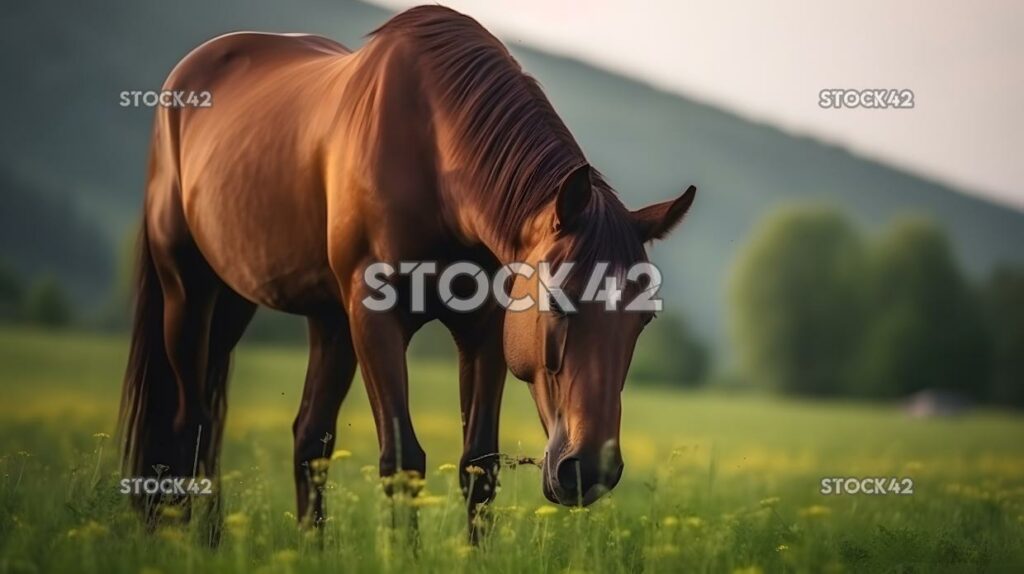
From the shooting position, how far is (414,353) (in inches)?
2195

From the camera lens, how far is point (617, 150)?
85.4m

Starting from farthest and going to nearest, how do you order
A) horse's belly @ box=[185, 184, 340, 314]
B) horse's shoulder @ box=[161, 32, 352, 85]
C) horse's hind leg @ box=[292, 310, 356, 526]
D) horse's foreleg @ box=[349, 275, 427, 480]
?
horse's shoulder @ box=[161, 32, 352, 85] → horse's hind leg @ box=[292, 310, 356, 526] → horse's belly @ box=[185, 184, 340, 314] → horse's foreleg @ box=[349, 275, 427, 480]

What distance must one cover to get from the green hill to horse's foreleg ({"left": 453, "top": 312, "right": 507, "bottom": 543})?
191 feet

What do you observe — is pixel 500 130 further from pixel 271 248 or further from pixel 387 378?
pixel 271 248

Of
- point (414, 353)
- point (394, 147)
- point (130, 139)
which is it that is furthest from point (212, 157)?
point (130, 139)

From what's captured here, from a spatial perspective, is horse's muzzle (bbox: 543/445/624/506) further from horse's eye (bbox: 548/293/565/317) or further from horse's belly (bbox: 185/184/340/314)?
horse's belly (bbox: 185/184/340/314)

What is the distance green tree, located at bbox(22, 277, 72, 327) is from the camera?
188 ft

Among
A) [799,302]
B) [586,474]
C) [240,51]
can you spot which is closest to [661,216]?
[586,474]

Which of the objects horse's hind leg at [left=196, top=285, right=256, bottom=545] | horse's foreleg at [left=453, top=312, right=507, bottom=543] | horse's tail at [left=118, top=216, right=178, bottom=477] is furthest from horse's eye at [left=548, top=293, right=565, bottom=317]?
horse's tail at [left=118, top=216, right=178, bottom=477]

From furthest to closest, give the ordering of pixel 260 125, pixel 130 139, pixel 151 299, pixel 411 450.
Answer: pixel 130 139, pixel 151 299, pixel 260 125, pixel 411 450

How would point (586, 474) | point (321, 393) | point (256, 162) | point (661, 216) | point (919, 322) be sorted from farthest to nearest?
point (919, 322), point (321, 393), point (256, 162), point (661, 216), point (586, 474)

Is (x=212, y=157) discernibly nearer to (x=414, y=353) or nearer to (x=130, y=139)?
(x=414, y=353)

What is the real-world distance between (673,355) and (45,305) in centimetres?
3267

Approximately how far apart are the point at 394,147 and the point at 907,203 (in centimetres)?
6782
